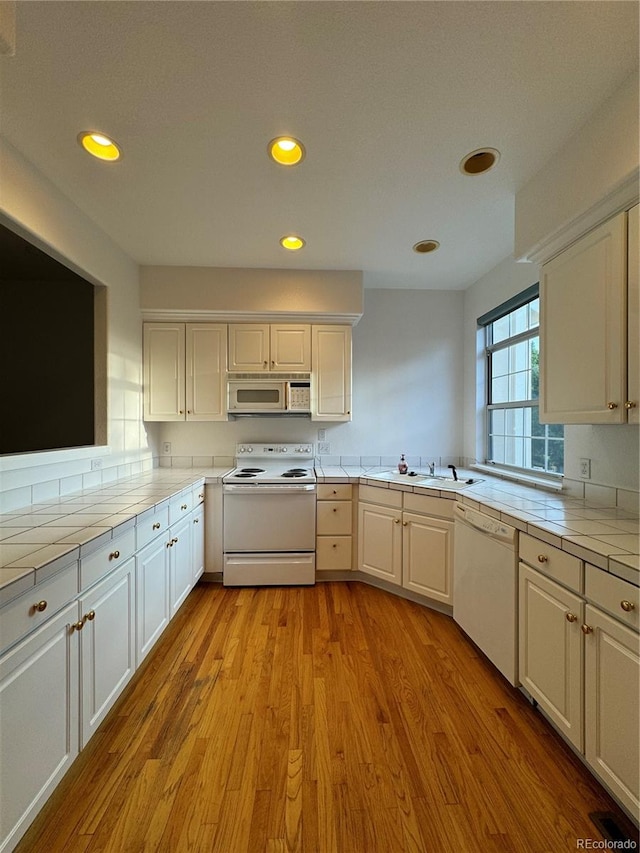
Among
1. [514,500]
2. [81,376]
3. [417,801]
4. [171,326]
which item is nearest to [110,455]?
[81,376]

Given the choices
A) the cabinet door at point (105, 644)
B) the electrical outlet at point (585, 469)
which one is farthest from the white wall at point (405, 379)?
the cabinet door at point (105, 644)

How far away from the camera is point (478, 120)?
4.92ft

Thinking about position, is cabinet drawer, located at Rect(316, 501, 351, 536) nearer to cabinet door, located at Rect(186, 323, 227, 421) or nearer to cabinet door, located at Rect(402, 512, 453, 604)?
cabinet door, located at Rect(402, 512, 453, 604)

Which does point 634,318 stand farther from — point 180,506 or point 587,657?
point 180,506

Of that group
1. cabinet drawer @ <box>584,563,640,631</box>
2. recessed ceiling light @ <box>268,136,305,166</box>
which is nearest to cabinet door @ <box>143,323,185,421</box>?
recessed ceiling light @ <box>268,136,305,166</box>

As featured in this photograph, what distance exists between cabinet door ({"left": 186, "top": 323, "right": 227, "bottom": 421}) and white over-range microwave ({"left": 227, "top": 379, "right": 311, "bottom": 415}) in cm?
11

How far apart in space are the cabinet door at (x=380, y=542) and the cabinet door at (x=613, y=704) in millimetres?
1420

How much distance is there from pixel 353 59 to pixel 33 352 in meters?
2.09

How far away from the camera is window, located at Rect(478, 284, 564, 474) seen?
2.49 m

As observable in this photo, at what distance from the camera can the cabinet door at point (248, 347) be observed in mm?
3102

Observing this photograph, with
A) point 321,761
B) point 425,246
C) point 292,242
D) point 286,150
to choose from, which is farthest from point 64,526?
point 425,246

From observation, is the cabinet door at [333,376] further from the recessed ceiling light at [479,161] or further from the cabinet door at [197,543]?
the recessed ceiling light at [479,161]

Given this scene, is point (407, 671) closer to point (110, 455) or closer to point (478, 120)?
point (110, 455)

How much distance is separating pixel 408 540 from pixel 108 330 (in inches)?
104
